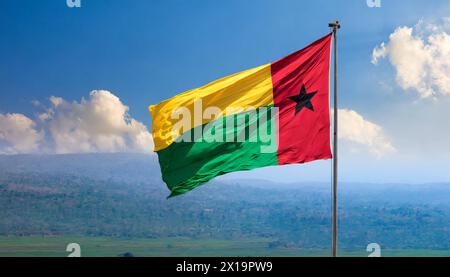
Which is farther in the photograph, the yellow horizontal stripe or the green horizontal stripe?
the yellow horizontal stripe

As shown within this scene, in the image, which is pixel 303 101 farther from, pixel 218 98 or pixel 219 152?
pixel 219 152

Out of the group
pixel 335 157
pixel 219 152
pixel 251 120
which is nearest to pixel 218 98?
pixel 251 120

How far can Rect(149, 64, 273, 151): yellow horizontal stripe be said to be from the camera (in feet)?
65.6

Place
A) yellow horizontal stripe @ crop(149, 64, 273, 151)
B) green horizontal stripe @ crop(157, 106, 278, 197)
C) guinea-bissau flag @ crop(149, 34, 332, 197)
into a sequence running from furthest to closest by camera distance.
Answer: yellow horizontal stripe @ crop(149, 64, 273, 151) < guinea-bissau flag @ crop(149, 34, 332, 197) < green horizontal stripe @ crop(157, 106, 278, 197)

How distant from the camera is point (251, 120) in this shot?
20.1 metres

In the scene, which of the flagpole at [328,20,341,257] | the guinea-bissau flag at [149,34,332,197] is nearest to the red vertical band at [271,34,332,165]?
the guinea-bissau flag at [149,34,332,197]

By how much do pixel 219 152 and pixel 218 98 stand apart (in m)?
2.13

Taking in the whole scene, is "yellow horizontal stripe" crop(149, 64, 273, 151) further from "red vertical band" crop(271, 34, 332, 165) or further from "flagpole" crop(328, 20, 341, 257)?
"flagpole" crop(328, 20, 341, 257)
